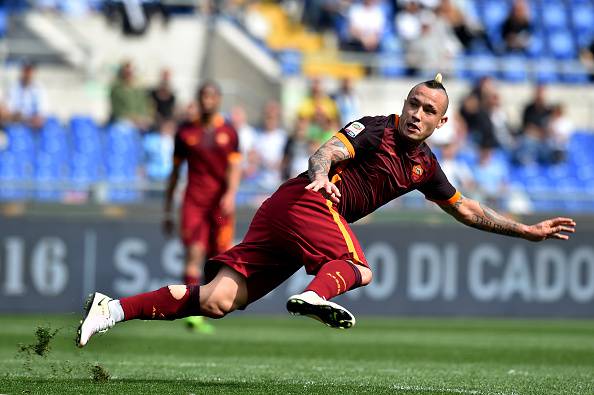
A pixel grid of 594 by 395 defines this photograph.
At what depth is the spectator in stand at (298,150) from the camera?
719 inches

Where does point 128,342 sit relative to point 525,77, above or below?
below

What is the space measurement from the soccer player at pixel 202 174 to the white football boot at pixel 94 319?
19.0 feet

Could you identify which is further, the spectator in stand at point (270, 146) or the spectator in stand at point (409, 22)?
the spectator in stand at point (409, 22)

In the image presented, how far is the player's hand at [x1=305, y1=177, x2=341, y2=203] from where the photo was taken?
23.6 ft

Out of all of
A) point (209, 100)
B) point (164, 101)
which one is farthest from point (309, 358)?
point (164, 101)

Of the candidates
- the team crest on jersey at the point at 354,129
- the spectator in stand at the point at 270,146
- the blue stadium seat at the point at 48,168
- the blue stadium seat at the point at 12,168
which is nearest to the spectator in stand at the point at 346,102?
the spectator in stand at the point at 270,146

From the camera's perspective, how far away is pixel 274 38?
963 inches

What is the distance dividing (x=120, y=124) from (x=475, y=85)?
22.1 ft

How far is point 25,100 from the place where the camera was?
19.5 meters

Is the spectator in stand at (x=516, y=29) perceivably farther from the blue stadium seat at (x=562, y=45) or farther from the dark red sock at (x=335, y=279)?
the dark red sock at (x=335, y=279)

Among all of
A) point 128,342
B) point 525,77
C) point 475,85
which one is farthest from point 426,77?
point 128,342

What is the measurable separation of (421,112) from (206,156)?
20.0ft

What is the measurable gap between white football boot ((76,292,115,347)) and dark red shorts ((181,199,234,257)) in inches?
227

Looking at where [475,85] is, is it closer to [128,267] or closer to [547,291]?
[547,291]
